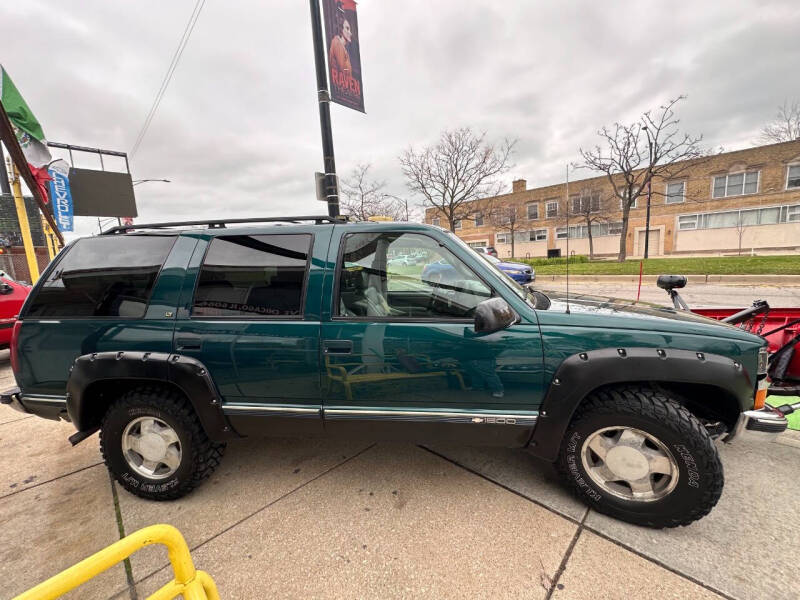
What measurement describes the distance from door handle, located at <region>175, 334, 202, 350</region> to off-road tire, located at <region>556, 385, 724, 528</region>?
234cm

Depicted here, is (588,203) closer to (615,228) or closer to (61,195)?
(615,228)

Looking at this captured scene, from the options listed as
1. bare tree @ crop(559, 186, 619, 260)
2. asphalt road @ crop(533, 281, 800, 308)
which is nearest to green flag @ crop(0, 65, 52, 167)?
asphalt road @ crop(533, 281, 800, 308)

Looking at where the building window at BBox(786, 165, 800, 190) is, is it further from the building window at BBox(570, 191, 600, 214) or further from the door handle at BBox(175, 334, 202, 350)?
the door handle at BBox(175, 334, 202, 350)

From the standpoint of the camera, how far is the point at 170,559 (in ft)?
3.68

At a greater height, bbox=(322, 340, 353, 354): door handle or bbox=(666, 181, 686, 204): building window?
bbox=(666, 181, 686, 204): building window

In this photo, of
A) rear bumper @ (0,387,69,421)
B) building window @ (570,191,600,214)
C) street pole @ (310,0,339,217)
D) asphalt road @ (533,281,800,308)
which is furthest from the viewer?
building window @ (570,191,600,214)

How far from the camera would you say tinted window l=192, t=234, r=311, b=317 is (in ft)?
7.38

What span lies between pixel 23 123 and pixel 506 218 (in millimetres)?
32857

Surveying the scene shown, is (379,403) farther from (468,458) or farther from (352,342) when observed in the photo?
(468,458)

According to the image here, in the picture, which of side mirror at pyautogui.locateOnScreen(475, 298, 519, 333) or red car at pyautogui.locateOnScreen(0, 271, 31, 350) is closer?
side mirror at pyautogui.locateOnScreen(475, 298, 519, 333)

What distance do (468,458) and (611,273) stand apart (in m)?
15.4

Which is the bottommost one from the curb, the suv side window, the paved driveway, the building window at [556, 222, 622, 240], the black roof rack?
the paved driveway

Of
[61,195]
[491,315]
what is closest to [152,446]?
[491,315]

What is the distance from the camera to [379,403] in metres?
2.20
